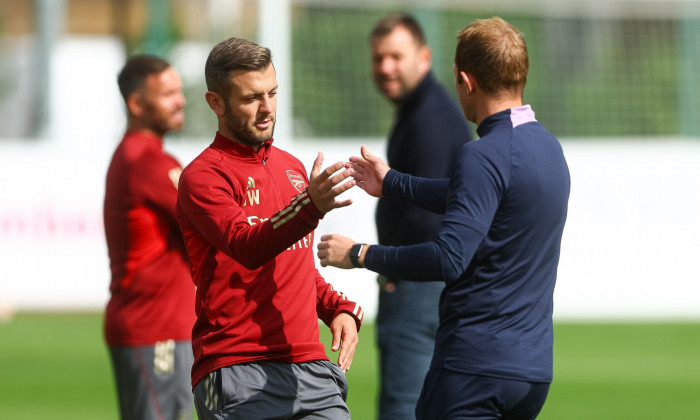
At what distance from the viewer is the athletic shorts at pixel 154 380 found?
209 inches

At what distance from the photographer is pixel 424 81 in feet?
19.9

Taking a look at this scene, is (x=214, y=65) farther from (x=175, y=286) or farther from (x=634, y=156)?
(x=634, y=156)

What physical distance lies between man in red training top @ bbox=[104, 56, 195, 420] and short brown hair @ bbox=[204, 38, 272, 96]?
1.55 meters

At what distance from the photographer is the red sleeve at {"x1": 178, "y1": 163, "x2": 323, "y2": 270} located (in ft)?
11.5

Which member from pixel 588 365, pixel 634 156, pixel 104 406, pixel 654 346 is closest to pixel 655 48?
pixel 634 156

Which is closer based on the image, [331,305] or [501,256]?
[501,256]

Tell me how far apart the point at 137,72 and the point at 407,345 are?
6.57ft

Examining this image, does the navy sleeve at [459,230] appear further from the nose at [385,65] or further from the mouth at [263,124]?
the nose at [385,65]

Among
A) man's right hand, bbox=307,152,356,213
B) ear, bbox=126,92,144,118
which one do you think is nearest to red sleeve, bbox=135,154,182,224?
ear, bbox=126,92,144,118

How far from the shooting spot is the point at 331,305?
4.18m

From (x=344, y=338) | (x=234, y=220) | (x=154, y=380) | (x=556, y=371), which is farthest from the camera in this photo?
(x=556, y=371)

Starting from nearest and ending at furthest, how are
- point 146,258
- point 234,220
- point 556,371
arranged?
point 234,220
point 146,258
point 556,371

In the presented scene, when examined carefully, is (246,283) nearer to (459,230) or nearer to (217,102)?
(217,102)

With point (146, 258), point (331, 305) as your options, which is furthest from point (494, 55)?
point (146, 258)
